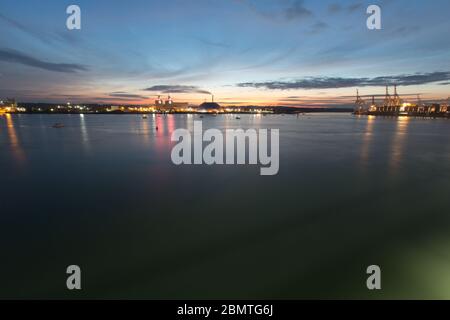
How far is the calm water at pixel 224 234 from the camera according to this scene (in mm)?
6922

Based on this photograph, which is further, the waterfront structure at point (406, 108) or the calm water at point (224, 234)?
the waterfront structure at point (406, 108)

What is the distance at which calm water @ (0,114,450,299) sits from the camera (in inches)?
273

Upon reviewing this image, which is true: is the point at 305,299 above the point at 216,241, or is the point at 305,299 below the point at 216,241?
below

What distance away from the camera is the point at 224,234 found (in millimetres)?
9312

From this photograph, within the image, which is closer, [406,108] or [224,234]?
[224,234]

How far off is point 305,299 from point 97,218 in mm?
8387

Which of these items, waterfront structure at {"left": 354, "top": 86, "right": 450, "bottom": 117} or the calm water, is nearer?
the calm water

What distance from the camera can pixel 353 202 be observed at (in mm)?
12148

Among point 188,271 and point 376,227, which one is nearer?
point 188,271

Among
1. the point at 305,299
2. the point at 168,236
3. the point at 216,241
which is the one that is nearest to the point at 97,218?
the point at 168,236
